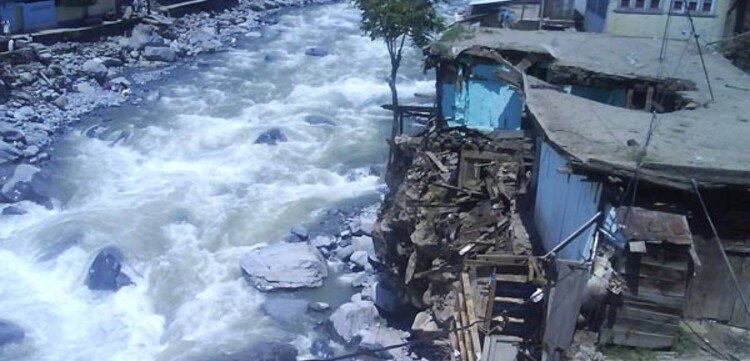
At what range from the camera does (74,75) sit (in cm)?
2353

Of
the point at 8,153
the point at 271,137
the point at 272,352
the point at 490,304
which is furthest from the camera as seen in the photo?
the point at 271,137

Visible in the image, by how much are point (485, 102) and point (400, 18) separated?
16.0 feet

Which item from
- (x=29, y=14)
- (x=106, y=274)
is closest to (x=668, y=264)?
(x=106, y=274)

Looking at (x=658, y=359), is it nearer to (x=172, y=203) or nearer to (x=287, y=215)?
(x=287, y=215)

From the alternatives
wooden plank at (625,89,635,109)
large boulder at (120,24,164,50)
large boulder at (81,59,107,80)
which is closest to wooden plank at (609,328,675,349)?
wooden plank at (625,89,635,109)

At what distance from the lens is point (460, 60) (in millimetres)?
12766

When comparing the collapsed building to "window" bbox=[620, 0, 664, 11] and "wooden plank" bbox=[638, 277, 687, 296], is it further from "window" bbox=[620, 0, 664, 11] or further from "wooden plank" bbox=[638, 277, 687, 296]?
"window" bbox=[620, 0, 664, 11]

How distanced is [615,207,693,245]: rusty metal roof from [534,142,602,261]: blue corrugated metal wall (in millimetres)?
593

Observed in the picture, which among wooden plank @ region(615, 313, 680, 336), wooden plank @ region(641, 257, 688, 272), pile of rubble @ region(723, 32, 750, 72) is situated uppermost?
pile of rubble @ region(723, 32, 750, 72)

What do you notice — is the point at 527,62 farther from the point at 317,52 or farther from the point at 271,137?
the point at 317,52

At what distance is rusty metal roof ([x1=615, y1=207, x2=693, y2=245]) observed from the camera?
20.9ft

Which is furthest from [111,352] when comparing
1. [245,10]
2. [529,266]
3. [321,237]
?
[245,10]

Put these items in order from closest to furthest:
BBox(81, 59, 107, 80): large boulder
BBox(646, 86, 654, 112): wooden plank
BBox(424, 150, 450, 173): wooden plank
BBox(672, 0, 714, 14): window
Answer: BBox(646, 86, 654, 112): wooden plank, BBox(424, 150, 450, 173): wooden plank, BBox(672, 0, 714, 14): window, BBox(81, 59, 107, 80): large boulder

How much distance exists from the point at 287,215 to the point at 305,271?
8.48 feet
